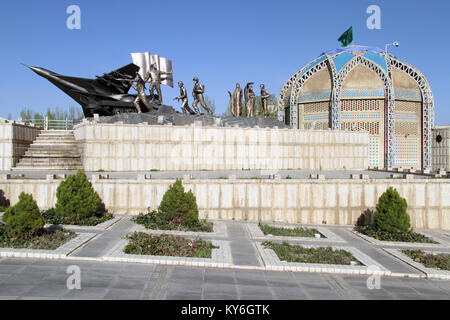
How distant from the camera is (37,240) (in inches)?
385

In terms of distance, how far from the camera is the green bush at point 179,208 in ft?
41.2

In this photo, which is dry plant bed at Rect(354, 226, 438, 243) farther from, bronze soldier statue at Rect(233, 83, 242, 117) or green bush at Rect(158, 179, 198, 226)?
bronze soldier statue at Rect(233, 83, 242, 117)

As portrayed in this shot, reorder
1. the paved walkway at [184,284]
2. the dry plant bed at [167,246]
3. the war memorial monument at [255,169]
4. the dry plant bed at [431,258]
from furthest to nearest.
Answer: the war memorial monument at [255,169], the dry plant bed at [431,258], the dry plant bed at [167,246], the paved walkway at [184,284]

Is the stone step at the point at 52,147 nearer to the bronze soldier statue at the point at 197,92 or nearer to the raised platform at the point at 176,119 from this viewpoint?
the raised platform at the point at 176,119

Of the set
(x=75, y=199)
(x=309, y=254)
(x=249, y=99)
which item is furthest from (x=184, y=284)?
(x=249, y=99)

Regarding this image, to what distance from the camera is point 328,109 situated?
1441 inches

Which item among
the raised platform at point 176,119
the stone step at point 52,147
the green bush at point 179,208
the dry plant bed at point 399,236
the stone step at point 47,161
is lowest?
the dry plant bed at point 399,236

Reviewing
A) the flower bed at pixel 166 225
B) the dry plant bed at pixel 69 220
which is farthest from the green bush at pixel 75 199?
the flower bed at pixel 166 225

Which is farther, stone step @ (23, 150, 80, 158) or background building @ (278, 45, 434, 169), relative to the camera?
background building @ (278, 45, 434, 169)

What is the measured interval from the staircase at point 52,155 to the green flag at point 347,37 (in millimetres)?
36958

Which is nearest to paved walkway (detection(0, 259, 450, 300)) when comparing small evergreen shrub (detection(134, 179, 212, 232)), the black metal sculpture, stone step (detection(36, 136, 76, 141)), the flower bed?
A: the flower bed

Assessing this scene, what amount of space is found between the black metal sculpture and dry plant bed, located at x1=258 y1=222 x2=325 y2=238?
19.4 meters

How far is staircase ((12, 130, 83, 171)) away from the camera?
21281 millimetres
